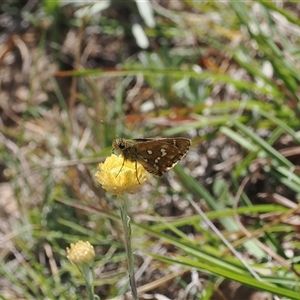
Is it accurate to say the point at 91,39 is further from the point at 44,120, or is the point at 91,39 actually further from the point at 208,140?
the point at 208,140

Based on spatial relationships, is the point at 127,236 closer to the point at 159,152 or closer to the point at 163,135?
the point at 159,152

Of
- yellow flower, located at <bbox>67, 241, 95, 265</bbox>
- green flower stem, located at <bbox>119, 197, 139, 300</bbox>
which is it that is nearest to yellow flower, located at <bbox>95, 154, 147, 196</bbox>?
green flower stem, located at <bbox>119, 197, 139, 300</bbox>

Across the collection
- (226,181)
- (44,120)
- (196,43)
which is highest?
(196,43)

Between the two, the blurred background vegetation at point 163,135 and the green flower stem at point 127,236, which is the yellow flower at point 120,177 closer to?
the green flower stem at point 127,236

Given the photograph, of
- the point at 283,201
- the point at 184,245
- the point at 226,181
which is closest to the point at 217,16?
the point at 226,181

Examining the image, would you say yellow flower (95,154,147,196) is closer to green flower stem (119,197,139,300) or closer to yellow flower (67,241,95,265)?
green flower stem (119,197,139,300)

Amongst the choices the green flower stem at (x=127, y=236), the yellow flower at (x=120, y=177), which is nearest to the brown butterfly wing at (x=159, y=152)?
the yellow flower at (x=120, y=177)

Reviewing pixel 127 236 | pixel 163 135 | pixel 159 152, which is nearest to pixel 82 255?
pixel 127 236
